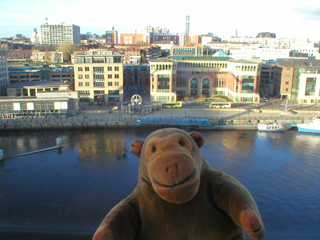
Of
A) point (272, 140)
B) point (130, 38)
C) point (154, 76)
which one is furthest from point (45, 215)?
point (130, 38)

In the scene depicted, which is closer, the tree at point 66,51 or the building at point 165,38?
the tree at point 66,51

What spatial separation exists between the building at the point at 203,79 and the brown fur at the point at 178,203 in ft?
106

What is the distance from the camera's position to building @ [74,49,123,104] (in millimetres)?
36188

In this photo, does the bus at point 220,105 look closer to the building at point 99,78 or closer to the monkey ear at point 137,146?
the building at point 99,78

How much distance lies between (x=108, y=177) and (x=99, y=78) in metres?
23.0

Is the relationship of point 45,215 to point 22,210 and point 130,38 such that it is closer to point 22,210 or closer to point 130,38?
point 22,210

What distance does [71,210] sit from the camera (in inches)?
472

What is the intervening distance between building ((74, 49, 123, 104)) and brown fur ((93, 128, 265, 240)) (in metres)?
33.4

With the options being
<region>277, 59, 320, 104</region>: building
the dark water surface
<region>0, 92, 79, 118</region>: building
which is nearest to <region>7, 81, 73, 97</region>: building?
<region>0, 92, 79, 118</region>: building

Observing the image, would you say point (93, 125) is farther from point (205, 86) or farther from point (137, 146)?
point (137, 146)

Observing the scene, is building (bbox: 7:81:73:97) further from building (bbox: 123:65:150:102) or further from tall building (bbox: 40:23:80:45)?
tall building (bbox: 40:23:80:45)

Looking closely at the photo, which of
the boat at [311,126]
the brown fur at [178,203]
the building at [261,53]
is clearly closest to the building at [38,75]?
the boat at [311,126]

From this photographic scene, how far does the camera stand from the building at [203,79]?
35.2 m

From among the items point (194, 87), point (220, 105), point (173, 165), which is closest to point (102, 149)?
point (220, 105)
